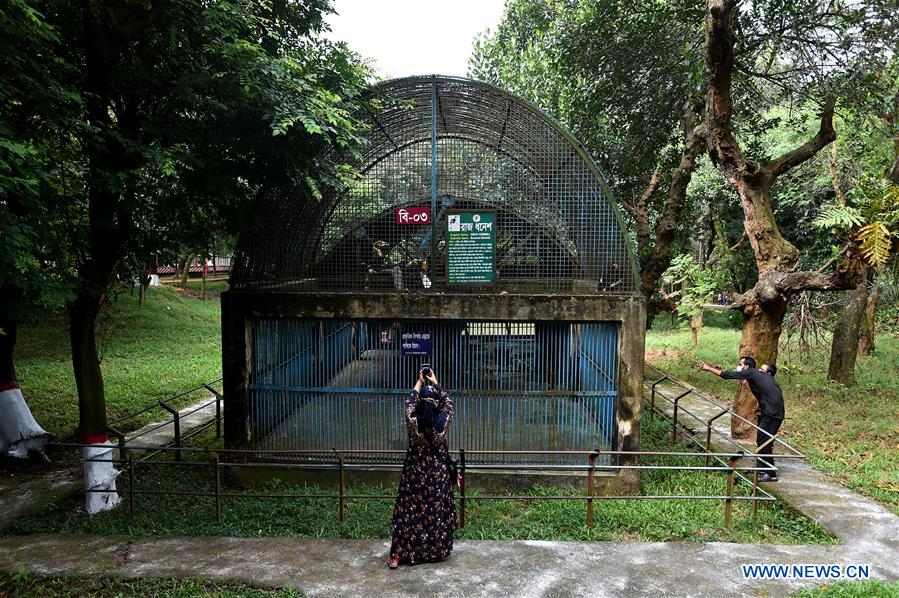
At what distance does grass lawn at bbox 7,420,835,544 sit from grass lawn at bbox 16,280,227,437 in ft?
14.1

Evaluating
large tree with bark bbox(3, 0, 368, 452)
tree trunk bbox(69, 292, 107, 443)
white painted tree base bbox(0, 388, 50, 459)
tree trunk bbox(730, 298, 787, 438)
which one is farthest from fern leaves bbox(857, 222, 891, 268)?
white painted tree base bbox(0, 388, 50, 459)

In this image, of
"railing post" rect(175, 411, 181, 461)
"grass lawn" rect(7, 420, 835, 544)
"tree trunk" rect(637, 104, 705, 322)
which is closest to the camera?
"grass lawn" rect(7, 420, 835, 544)

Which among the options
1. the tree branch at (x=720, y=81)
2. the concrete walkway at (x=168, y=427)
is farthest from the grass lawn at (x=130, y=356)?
the tree branch at (x=720, y=81)

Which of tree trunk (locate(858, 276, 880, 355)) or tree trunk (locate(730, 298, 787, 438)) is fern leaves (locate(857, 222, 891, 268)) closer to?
tree trunk (locate(730, 298, 787, 438))

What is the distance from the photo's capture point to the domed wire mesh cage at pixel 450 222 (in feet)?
28.1

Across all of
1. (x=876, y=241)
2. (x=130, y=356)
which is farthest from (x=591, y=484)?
(x=130, y=356)

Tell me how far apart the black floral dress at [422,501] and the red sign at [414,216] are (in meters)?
3.07

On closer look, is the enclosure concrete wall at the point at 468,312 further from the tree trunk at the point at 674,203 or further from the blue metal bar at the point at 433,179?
the tree trunk at the point at 674,203

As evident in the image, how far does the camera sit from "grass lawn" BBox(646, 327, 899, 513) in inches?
362

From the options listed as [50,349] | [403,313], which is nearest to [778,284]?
[403,313]

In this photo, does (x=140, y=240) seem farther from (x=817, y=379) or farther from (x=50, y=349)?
(x=817, y=379)

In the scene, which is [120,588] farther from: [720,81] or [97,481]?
[720,81]

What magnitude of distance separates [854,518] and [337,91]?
874cm

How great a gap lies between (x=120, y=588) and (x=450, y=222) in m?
5.72
